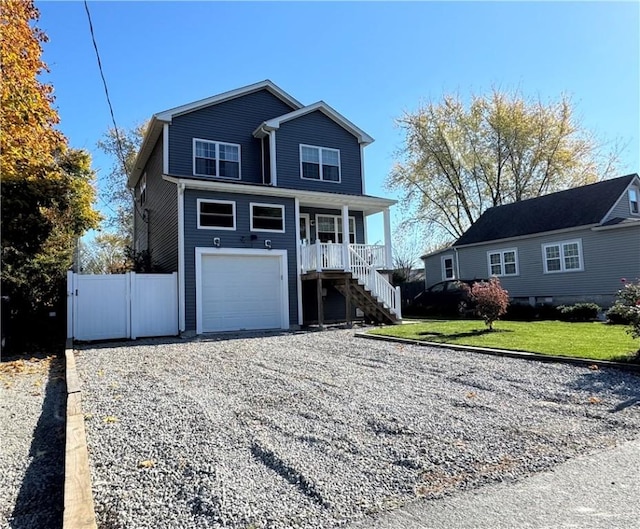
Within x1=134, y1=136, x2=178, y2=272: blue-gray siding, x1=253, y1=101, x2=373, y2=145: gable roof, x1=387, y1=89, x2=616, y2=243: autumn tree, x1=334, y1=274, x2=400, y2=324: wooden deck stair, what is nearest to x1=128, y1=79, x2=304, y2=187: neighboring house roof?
x1=134, y1=136, x2=178, y2=272: blue-gray siding

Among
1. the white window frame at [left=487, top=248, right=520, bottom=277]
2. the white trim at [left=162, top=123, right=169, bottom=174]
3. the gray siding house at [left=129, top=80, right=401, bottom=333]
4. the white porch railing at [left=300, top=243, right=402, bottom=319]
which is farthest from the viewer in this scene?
the white window frame at [left=487, top=248, right=520, bottom=277]

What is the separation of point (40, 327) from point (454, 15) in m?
13.6

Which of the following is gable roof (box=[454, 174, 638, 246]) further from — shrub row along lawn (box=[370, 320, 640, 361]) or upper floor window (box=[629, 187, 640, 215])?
shrub row along lawn (box=[370, 320, 640, 361])

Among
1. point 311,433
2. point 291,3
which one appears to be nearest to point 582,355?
point 311,433

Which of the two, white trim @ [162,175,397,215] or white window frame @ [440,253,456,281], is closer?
white trim @ [162,175,397,215]

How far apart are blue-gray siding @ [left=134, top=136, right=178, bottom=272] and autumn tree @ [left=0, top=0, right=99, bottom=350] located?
2.82 meters

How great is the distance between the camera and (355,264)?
563 inches

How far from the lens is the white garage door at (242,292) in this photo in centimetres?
1323

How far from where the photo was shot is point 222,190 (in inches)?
525

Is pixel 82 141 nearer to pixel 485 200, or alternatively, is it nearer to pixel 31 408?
pixel 31 408

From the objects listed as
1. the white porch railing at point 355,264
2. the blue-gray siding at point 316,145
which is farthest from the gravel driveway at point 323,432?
the blue-gray siding at point 316,145

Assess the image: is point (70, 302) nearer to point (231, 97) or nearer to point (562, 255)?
point (231, 97)

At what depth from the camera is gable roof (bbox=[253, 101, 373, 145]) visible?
15422mm

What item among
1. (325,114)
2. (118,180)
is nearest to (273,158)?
(325,114)
